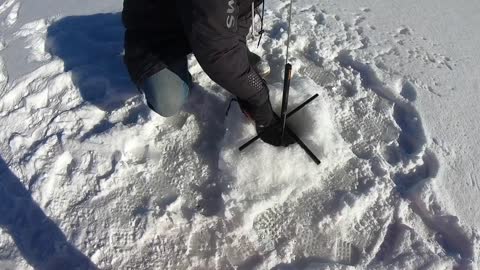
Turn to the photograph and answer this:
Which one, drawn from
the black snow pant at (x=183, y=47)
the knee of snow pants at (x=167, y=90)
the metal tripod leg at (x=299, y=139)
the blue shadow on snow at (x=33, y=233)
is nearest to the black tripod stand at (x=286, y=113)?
the metal tripod leg at (x=299, y=139)

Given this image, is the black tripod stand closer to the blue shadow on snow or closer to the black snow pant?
the black snow pant

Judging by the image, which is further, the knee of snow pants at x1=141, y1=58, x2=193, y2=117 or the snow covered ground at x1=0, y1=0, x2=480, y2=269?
the knee of snow pants at x1=141, y1=58, x2=193, y2=117

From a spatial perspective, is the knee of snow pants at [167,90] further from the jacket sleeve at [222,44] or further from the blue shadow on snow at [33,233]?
the blue shadow on snow at [33,233]

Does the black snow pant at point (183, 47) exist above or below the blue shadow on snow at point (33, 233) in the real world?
above

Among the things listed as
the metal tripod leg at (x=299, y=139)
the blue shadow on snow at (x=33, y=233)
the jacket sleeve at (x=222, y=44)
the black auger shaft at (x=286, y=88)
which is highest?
the jacket sleeve at (x=222, y=44)

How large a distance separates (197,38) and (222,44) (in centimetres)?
11

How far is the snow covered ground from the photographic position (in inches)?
68.2

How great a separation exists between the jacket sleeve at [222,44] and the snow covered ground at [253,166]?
31cm

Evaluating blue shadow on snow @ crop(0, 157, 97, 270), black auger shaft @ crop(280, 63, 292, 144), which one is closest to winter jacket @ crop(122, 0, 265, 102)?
black auger shaft @ crop(280, 63, 292, 144)

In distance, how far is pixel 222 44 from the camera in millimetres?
1607

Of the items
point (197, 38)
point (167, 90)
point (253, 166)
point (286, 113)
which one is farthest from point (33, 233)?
point (286, 113)

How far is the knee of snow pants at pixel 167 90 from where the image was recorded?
2055 mm

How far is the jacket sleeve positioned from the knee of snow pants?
421 millimetres

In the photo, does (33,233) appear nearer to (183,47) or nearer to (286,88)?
(183,47)
